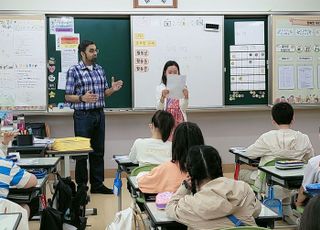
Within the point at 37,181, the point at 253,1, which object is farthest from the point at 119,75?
the point at 37,181

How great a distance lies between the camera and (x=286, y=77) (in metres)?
6.77

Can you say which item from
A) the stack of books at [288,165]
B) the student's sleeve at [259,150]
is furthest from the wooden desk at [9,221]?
the student's sleeve at [259,150]

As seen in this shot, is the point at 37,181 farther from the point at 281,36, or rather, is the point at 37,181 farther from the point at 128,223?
the point at 281,36

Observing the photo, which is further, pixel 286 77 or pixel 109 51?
pixel 286 77

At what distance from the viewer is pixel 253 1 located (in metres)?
6.80

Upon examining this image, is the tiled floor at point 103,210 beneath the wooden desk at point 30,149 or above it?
beneath

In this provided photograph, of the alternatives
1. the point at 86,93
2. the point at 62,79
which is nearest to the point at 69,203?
the point at 86,93

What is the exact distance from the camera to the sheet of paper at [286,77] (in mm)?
6750

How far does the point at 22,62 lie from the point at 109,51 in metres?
1.09

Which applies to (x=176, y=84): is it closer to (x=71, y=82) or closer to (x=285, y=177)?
(x=71, y=82)

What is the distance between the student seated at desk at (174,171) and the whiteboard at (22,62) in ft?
11.4

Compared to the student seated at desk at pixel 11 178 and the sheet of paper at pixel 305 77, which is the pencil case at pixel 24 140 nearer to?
the student seated at desk at pixel 11 178

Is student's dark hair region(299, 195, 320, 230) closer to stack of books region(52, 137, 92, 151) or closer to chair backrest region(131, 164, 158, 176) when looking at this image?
chair backrest region(131, 164, 158, 176)

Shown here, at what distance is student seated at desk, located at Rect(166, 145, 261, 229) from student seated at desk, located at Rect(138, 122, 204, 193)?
582 millimetres
